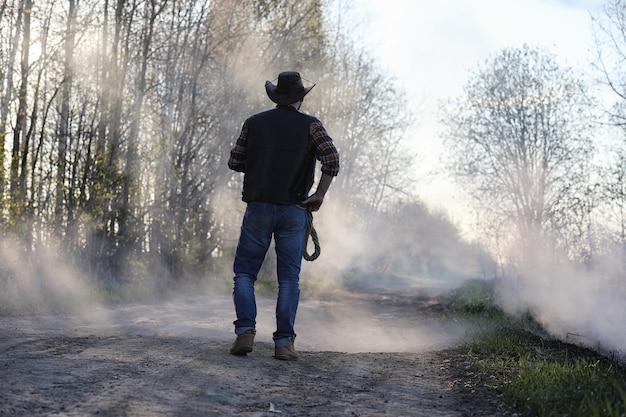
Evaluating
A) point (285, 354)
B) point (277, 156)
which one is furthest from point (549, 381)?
point (277, 156)

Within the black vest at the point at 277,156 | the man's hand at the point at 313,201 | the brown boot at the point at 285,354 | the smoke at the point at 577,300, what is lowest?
the brown boot at the point at 285,354

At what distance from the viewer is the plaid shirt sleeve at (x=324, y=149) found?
5332 mm

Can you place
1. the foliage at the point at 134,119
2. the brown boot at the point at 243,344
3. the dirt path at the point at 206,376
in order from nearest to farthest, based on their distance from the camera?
the dirt path at the point at 206,376 < the brown boot at the point at 243,344 < the foliage at the point at 134,119

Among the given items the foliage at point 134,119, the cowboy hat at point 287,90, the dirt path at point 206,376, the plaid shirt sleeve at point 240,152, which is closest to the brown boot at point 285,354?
the dirt path at point 206,376

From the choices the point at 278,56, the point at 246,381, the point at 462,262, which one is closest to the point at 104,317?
the point at 246,381

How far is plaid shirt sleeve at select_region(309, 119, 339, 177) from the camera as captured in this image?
5332 mm

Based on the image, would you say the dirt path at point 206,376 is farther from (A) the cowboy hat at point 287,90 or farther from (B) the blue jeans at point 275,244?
(A) the cowboy hat at point 287,90

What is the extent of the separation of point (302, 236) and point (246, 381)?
1614 millimetres

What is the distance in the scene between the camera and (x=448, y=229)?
253 ft

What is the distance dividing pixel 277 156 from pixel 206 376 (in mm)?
1883

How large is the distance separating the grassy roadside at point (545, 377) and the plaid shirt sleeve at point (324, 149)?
1.81 meters

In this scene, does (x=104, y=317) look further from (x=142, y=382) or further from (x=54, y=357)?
(x=142, y=382)

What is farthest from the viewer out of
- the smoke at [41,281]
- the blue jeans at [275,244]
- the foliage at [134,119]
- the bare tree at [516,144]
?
the bare tree at [516,144]

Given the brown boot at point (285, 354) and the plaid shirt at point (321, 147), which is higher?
the plaid shirt at point (321, 147)
